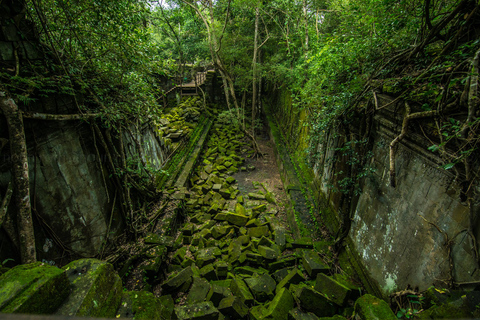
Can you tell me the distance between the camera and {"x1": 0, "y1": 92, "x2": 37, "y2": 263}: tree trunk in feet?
8.06

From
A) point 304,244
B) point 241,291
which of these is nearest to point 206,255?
point 241,291

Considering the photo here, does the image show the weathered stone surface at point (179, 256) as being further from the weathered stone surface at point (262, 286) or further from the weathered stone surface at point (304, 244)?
the weathered stone surface at point (304, 244)

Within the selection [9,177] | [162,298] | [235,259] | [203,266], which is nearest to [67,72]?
[9,177]

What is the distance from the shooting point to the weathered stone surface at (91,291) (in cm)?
177

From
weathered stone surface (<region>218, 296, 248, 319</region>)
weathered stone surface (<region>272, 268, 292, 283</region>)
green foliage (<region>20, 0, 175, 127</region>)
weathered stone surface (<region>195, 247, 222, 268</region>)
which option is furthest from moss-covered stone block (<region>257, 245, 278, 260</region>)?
green foliage (<region>20, 0, 175, 127</region>)

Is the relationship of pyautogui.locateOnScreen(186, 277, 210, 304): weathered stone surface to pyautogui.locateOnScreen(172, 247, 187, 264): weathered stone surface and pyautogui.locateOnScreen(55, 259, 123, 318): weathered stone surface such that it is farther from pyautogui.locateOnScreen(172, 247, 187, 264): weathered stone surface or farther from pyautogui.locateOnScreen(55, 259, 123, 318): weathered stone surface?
pyautogui.locateOnScreen(55, 259, 123, 318): weathered stone surface

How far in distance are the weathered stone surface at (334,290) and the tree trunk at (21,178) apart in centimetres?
386

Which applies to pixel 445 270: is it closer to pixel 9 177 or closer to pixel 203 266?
pixel 203 266

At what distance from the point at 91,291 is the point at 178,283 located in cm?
199

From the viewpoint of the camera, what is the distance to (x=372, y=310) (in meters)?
2.40

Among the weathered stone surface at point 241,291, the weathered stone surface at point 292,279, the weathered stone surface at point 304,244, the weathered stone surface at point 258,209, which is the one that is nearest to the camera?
the weathered stone surface at point 241,291

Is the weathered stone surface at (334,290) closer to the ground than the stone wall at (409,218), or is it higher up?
closer to the ground

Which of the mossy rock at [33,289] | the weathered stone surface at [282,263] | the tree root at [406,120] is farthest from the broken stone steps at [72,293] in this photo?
the tree root at [406,120]

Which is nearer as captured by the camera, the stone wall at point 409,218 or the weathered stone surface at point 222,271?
the stone wall at point 409,218
